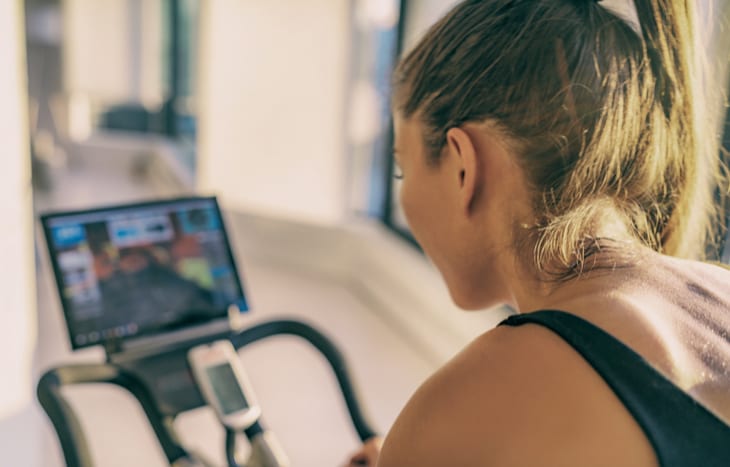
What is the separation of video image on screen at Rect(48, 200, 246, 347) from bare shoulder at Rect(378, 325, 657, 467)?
73 centimetres

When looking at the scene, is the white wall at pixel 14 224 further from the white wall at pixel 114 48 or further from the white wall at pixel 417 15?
the white wall at pixel 114 48

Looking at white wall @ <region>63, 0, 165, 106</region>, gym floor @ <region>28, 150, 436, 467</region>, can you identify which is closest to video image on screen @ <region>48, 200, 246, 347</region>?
gym floor @ <region>28, 150, 436, 467</region>

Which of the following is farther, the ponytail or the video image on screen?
the video image on screen

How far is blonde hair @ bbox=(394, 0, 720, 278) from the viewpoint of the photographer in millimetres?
761

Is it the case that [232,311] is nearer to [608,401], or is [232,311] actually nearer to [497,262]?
[497,262]

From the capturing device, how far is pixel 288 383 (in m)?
2.46

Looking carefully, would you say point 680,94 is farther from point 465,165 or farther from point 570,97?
point 465,165

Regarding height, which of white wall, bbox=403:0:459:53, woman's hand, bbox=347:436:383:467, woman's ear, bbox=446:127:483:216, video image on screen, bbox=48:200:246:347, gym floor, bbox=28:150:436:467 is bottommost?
gym floor, bbox=28:150:436:467

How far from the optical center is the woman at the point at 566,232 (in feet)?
1.93

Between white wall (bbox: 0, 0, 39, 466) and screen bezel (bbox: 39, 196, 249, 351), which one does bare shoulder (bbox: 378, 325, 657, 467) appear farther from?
→ white wall (bbox: 0, 0, 39, 466)

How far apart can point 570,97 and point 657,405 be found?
0.34 m

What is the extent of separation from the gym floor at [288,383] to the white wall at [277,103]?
0.43m

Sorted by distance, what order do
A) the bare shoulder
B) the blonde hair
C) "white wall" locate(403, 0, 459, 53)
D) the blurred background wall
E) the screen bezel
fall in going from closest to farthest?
the bare shoulder < the blonde hair < the screen bezel < the blurred background wall < "white wall" locate(403, 0, 459, 53)

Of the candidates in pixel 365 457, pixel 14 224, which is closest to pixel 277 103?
pixel 14 224
